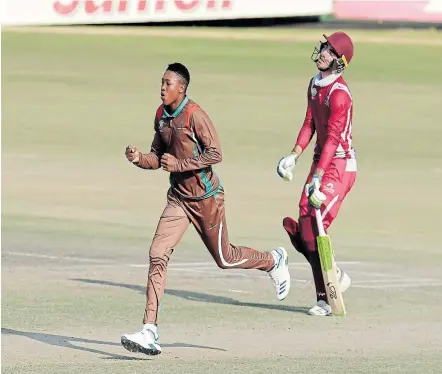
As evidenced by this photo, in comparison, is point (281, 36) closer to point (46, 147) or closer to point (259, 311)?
point (46, 147)

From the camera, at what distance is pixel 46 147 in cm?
2558

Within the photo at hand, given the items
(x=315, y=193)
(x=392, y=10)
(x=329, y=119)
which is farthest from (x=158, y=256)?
(x=392, y=10)

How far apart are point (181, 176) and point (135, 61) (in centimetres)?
2648

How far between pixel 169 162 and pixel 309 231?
2.18 metres

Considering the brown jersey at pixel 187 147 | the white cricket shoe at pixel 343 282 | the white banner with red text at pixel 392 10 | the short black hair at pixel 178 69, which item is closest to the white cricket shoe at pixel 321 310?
the white cricket shoe at pixel 343 282

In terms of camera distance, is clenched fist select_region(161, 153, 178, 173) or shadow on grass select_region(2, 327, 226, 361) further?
clenched fist select_region(161, 153, 178, 173)

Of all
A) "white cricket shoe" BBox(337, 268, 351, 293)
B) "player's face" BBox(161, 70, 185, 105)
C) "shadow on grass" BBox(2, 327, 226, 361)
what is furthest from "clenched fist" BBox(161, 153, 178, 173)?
"white cricket shoe" BBox(337, 268, 351, 293)

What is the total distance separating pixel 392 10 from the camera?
46906 millimetres

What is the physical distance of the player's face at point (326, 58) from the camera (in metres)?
13.4

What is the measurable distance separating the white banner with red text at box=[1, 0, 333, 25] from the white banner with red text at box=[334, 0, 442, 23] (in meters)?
0.52

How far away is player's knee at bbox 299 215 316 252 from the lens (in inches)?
538

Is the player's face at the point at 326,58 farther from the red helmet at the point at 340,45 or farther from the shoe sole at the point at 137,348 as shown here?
the shoe sole at the point at 137,348

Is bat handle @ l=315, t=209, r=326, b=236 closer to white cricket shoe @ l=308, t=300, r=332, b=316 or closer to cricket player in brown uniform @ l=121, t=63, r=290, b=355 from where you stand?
white cricket shoe @ l=308, t=300, r=332, b=316

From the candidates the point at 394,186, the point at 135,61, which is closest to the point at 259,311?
the point at 394,186
